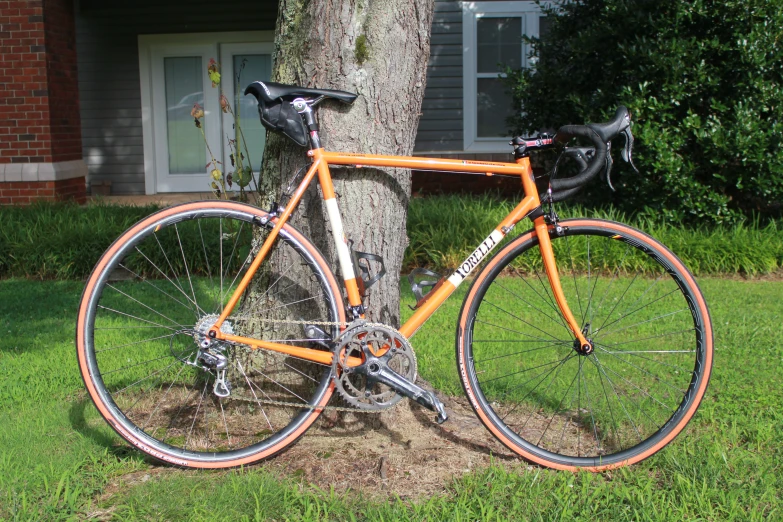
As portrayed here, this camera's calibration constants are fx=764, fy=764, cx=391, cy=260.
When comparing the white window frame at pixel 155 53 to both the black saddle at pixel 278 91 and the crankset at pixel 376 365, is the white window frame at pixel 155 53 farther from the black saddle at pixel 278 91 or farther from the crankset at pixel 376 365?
the crankset at pixel 376 365

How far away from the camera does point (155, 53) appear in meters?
10.9

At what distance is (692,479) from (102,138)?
1005 centimetres

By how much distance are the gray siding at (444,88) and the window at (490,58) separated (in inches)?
3.8

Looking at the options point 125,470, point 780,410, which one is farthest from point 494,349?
Answer: point 125,470

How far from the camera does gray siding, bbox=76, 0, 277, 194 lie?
10.6 meters

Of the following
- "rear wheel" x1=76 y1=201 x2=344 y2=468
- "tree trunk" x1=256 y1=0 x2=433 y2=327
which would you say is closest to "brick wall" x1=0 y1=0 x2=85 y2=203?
"rear wheel" x1=76 y1=201 x2=344 y2=468

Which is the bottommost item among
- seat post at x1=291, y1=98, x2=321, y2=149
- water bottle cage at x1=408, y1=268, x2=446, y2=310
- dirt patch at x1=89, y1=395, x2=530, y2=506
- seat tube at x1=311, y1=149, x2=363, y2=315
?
dirt patch at x1=89, y1=395, x2=530, y2=506

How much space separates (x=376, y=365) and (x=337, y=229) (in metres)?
0.53

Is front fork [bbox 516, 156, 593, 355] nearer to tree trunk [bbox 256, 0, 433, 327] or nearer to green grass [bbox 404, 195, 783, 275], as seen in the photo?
tree trunk [bbox 256, 0, 433, 327]

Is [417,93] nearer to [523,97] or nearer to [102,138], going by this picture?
[523,97]

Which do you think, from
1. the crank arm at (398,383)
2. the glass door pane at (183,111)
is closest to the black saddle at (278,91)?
the crank arm at (398,383)

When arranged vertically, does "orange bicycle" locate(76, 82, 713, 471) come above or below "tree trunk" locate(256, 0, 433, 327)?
below

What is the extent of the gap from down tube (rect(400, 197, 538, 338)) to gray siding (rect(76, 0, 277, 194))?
8414mm

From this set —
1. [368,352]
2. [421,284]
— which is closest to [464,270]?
[421,284]
